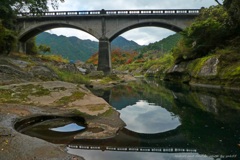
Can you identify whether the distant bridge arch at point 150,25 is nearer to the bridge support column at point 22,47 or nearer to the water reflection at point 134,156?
the bridge support column at point 22,47

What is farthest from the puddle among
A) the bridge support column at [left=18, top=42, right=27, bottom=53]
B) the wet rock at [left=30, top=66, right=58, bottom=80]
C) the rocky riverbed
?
the bridge support column at [left=18, top=42, right=27, bottom=53]

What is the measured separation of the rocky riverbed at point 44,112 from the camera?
16.3 ft

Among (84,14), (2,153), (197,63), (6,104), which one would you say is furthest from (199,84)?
(84,14)

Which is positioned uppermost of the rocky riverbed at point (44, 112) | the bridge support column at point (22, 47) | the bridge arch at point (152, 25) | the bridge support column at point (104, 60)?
the bridge arch at point (152, 25)

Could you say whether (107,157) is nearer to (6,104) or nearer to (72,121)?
(72,121)

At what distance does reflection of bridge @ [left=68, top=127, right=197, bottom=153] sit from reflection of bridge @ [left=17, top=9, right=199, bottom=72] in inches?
1242

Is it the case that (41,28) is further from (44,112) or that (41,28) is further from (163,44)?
(163,44)

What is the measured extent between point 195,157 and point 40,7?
26797 millimetres

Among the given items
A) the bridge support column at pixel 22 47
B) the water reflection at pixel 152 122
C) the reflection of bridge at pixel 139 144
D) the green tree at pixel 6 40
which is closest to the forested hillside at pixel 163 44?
the bridge support column at pixel 22 47

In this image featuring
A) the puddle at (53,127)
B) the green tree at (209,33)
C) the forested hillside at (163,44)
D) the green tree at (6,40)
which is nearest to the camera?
the puddle at (53,127)

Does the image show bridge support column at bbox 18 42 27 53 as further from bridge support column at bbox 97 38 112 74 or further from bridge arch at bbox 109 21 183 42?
bridge arch at bbox 109 21 183 42

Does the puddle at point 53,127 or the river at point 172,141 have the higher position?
the puddle at point 53,127

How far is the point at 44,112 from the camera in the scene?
8.28m

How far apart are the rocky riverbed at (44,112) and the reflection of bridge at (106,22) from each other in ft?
90.0
